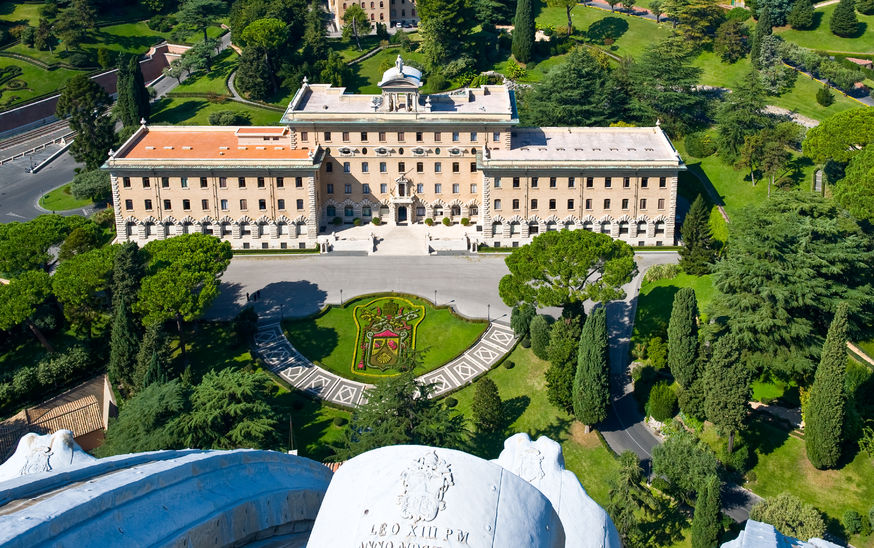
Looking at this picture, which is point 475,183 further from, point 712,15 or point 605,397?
point 712,15

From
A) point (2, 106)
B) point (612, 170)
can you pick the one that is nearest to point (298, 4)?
point (2, 106)

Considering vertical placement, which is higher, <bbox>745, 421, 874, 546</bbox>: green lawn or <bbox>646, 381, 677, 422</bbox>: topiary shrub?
<bbox>646, 381, 677, 422</bbox>: topiary shrub

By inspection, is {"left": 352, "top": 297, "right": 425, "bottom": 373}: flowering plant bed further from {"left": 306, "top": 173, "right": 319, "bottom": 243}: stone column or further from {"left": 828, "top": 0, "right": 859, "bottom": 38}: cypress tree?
{"left": 828, "top": 0, "right": 859, "bottom": 38}: cypress tree

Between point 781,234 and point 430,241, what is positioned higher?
point 781,234

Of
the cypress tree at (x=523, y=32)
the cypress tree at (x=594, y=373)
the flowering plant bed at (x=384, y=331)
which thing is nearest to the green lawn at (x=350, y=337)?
the flowering plant bed at (x=384, y=331)

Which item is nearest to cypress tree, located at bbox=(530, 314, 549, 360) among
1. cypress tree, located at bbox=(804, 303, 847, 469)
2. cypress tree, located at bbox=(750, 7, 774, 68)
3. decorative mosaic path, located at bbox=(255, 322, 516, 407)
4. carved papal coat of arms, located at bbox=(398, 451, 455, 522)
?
decorative mosaic path, located at bbox=(255, 322, 516, 407)

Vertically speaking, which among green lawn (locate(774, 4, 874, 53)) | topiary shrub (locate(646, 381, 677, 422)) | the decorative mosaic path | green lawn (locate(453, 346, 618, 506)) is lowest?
green lawn (locate(453, 346, 618, 506))

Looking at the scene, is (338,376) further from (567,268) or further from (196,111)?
(196,111)
